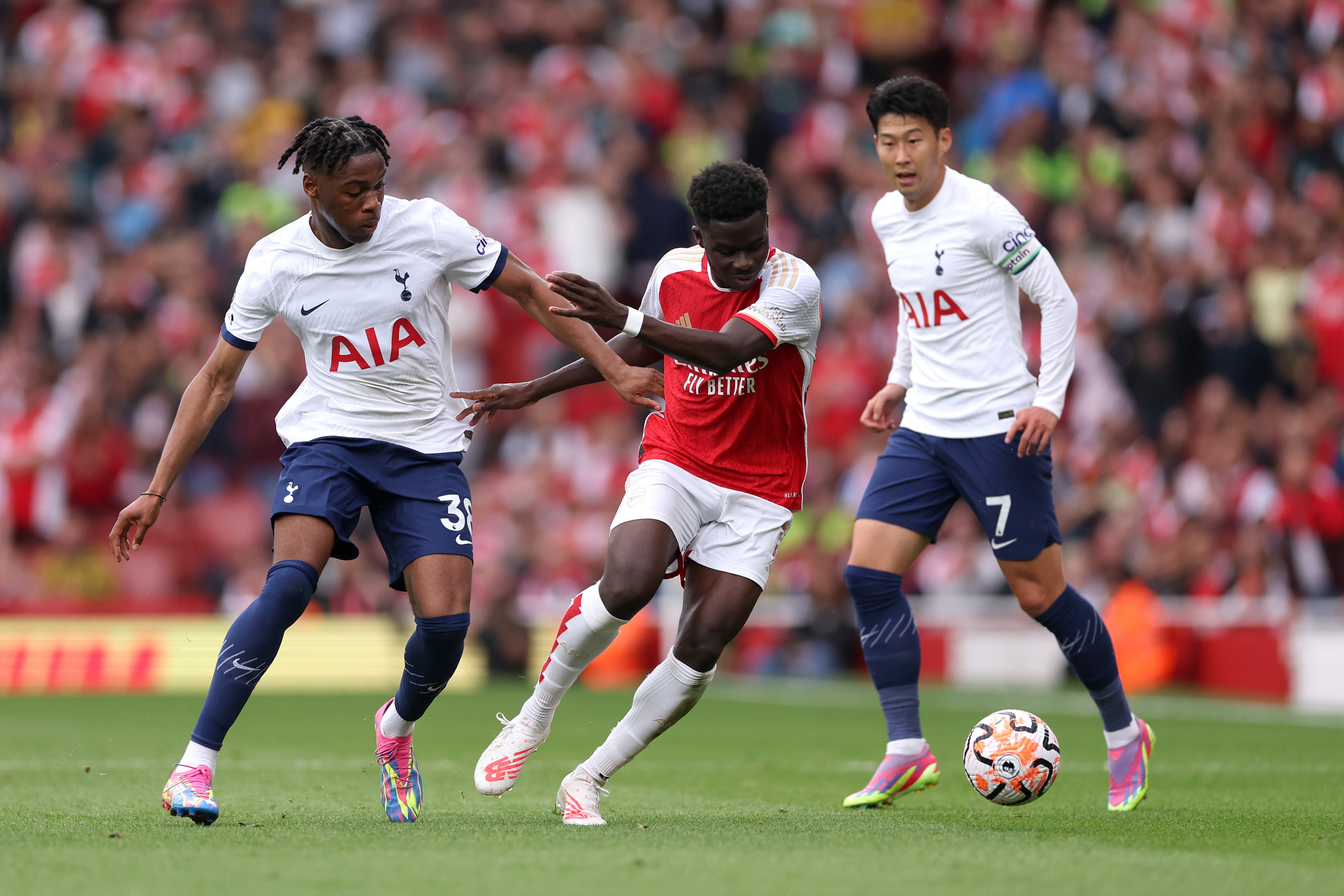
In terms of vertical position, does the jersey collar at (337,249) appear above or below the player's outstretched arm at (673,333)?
above

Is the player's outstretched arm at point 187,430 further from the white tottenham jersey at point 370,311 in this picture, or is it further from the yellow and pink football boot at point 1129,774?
the yellow and pink football boot at point 1129,774

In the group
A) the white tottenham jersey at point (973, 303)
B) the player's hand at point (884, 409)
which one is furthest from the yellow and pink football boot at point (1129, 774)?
the player's hand at point (884, 409)

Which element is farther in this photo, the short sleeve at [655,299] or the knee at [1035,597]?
the knee at [1035,597]

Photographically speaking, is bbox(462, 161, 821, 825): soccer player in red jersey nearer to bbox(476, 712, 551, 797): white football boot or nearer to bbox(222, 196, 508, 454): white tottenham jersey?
bbox(476, 712, 551, 797): white football boot

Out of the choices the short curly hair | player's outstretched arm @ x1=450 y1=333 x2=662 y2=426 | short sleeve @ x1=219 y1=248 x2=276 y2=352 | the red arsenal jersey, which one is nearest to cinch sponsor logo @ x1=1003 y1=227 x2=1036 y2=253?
the red arsenal jersey

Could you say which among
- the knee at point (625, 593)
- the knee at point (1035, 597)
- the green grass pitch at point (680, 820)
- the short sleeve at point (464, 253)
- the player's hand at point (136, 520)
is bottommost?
the green grass pitch at point (680, 820)

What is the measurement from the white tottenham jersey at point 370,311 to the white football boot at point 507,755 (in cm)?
105

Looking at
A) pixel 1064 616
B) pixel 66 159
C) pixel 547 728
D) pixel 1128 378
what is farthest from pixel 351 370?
pixel 66 159

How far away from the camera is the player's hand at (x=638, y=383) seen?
6.25m

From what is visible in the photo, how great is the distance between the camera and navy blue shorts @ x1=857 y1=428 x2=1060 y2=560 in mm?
6906

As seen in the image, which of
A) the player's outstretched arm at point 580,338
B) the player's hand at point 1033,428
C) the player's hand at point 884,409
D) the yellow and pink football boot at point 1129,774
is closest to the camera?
the player's outstretched arm at point 580,338

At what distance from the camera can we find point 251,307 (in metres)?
6.21

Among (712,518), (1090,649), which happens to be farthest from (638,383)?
(1090,649)

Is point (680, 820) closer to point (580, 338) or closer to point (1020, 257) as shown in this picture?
point (580, 338)
